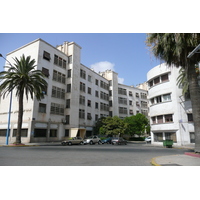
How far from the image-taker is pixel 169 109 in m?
30.0

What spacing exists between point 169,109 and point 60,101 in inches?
876

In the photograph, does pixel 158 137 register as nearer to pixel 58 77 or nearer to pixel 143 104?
pixel 58 77

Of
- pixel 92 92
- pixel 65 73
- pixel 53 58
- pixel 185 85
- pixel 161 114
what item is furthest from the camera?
pixel 92 92

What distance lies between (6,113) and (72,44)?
70.4ft

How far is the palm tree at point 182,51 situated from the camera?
11.6m

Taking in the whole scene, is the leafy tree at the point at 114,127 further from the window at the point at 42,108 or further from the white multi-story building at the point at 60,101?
the window at the point at 42,108

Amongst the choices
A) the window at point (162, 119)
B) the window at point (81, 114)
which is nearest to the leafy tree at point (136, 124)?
the window at point (81, 114)

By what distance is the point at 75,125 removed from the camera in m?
39.5

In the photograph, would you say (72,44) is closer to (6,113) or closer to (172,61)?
(6,113)

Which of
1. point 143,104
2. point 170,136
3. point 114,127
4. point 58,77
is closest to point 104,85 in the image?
point 114,127

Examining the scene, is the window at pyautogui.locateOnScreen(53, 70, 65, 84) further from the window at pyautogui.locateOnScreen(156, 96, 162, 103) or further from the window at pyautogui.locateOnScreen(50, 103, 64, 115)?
the window at pyautogui.locateOnScreen(156, 96, 162, 103)

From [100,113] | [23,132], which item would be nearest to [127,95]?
[100,113]

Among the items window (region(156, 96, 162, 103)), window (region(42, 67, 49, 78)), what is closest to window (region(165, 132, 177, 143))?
window (region(156, 96, 162, 103))

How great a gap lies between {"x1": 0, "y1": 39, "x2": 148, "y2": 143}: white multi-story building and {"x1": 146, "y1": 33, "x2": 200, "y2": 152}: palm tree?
82.9 ft
